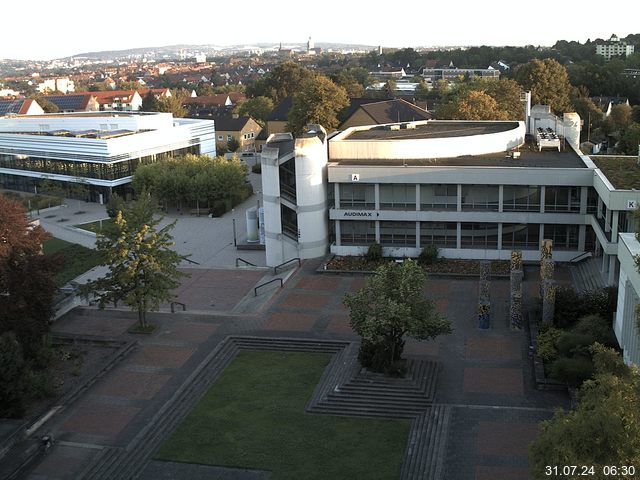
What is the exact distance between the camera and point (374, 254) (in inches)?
1558

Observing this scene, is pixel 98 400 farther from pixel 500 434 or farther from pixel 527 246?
pixel 527 246

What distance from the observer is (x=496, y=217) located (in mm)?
38812

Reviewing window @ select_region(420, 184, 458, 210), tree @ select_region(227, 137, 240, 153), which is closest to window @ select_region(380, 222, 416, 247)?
window @ select_region(420, 184, 458, 210)

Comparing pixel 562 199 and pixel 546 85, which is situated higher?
pixel 546 85

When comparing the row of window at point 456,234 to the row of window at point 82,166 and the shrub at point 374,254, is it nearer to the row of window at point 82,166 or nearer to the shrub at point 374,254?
the shrub at point 374,254

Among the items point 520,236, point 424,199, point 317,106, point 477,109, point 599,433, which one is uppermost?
point 317,106

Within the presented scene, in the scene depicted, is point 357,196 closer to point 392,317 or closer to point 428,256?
point 428,256

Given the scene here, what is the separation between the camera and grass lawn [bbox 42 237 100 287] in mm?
42097

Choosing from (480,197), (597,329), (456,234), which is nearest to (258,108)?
(456,234)

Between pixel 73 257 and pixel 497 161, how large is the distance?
26.7 meters

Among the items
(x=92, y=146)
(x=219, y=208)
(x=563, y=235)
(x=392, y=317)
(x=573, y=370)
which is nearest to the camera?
(x=573, y=370)

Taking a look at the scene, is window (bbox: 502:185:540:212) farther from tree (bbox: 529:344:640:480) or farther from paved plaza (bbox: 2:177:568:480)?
tree (bbox: 529:344:640:480)

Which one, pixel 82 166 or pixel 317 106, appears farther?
pixel 317 106

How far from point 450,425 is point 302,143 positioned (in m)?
20.5
